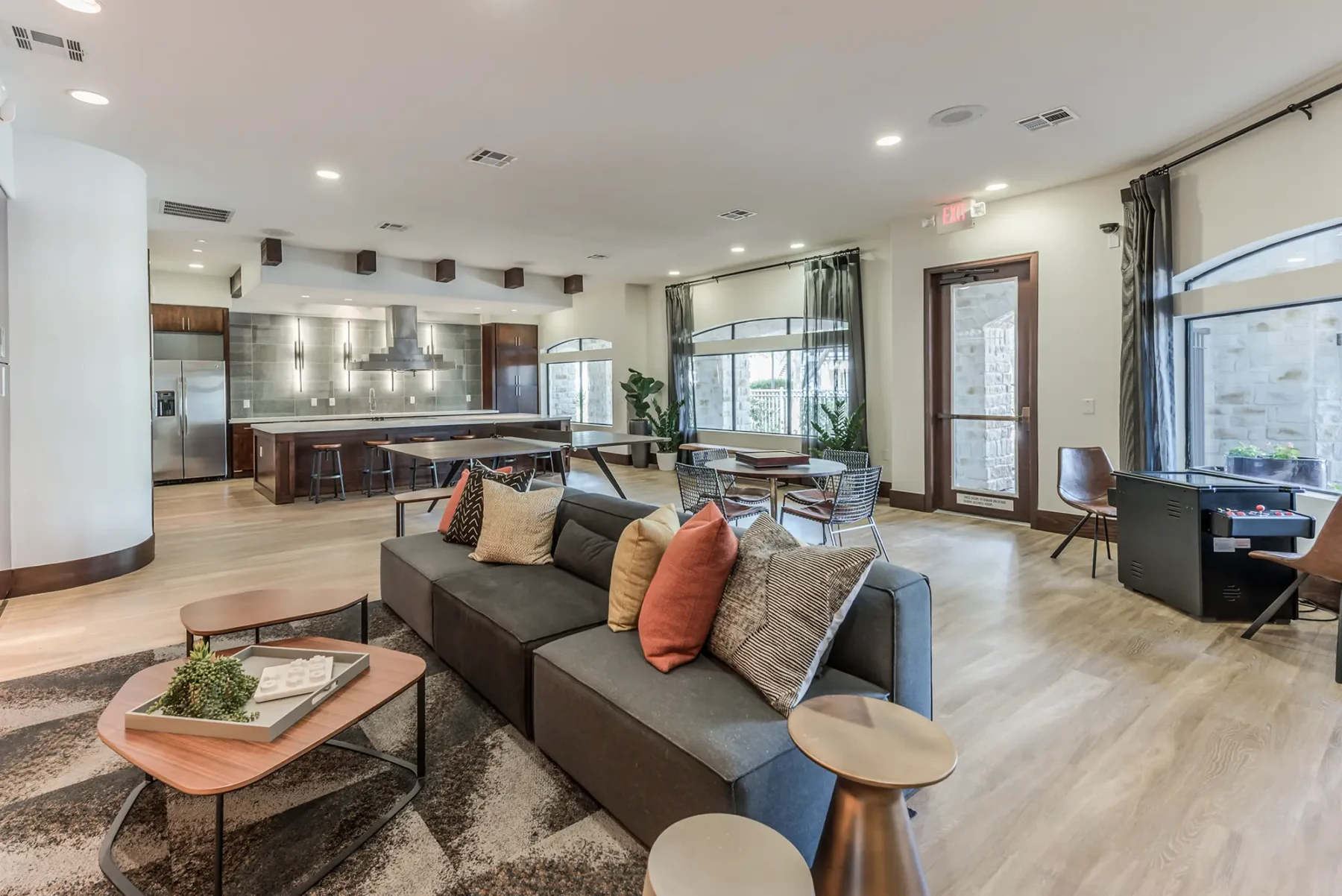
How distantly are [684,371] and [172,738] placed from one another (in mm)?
8702

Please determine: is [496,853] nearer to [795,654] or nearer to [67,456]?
[795,654]

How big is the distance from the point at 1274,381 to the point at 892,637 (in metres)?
4.31

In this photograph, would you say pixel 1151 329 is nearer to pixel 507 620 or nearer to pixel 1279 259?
pixel 1279 259

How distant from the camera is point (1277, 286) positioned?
13.6 ft

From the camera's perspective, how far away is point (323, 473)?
791 cm

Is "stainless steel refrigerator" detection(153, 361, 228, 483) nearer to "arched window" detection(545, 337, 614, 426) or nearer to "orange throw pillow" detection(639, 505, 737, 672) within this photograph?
"arched window" detection(545, 337, 614, 426)

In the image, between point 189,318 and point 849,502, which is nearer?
point 849,502

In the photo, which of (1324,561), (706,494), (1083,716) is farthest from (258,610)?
(1324,561)

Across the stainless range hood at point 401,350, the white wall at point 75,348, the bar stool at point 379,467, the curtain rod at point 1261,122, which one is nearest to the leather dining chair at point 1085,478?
the curtain rod at point 1261,122

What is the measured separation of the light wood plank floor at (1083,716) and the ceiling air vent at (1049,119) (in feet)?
9.57

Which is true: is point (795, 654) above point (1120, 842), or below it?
above

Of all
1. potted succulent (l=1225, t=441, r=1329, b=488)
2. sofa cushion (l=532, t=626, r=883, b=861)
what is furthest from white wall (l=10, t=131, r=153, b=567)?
potted succulent (l=1225, t=441, r=1329, b=488)

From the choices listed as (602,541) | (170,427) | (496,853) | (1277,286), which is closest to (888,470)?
(1277,286)

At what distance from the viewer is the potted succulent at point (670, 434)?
9953 millimetres
